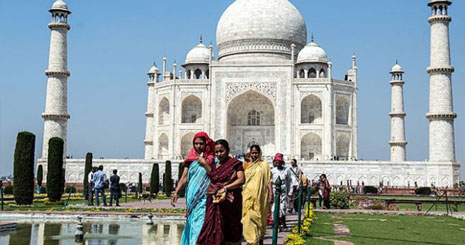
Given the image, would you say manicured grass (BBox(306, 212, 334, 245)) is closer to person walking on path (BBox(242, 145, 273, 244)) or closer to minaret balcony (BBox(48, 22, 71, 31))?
person walking on path (BBox(242, 145, 273, 244))

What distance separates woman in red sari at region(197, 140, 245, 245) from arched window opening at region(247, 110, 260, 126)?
2809cm

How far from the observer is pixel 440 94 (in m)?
26.6

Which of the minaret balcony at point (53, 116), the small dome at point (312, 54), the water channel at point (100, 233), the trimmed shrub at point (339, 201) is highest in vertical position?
the small dome at point (312, 54)

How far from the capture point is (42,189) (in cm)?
2358

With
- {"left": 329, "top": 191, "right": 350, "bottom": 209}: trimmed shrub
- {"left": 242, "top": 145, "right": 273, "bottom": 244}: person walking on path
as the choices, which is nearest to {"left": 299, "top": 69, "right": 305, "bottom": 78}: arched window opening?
{"left": 329, "top": 191, "right": 350, "bottom": 209}: trimmed shrub

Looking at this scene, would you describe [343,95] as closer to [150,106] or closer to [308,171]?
[308,171]

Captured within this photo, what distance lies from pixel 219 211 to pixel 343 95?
27323 mm

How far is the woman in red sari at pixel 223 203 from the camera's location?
4367mm

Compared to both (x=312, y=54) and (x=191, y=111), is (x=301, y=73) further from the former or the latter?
(x=191, y=111)

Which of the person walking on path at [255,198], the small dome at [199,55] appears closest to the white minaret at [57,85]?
the small dome at [199,55]

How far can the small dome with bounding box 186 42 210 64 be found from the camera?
33781 millimetres

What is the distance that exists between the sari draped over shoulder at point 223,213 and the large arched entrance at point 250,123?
2676 cm

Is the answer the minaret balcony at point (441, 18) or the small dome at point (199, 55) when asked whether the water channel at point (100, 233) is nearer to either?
the minaret balcony at point (441, 18)

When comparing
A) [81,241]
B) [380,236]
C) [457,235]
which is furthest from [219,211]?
[457,235]
